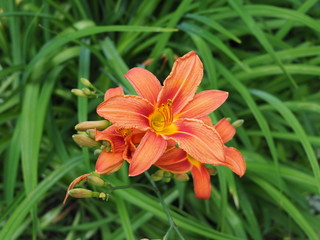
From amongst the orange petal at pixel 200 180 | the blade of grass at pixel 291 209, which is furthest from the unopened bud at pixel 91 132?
the blade of grass at pixel 291 209

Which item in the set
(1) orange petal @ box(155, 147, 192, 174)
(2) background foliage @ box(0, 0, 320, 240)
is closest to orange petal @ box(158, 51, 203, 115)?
(1) orange petal @ box(155, 147, 192, 174)

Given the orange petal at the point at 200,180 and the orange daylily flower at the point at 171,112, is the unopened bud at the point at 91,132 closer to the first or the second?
the orange daylily flower at the point at 171,112

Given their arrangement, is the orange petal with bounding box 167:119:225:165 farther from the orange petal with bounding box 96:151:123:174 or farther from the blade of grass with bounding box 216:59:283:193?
the blade of grass with bounding box 216:59:283:193

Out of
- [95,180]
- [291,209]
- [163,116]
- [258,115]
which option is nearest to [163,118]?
[163,116]

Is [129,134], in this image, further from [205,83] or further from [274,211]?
[274,211]

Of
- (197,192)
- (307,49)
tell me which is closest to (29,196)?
(197,192)
